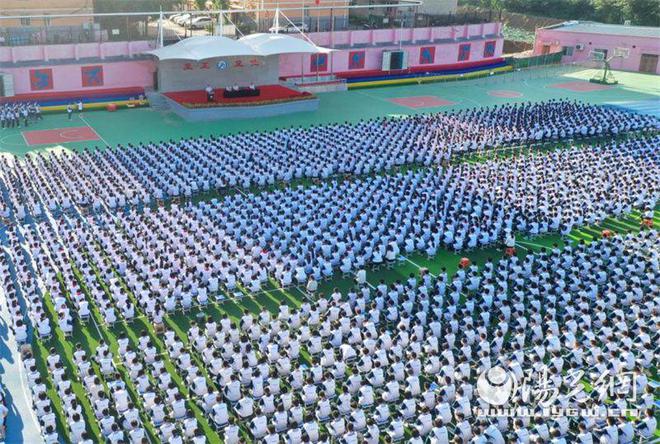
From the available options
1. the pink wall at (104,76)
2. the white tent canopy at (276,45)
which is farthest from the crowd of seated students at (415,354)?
the white tent canopy at (276,45)

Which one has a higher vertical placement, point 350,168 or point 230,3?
point 230,3

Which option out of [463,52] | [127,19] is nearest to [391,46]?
[463,52]

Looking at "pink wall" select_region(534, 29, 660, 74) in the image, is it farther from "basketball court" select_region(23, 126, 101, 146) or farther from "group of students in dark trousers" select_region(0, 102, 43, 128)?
"group of students in dark trousers" select_region(0, 102, 43, 128)

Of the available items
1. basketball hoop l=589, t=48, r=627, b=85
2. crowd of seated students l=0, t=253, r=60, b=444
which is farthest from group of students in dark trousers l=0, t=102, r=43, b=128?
basketball hoop l=589, t=48, r=627, b=85

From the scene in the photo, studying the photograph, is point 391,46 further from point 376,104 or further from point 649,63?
point 649,63

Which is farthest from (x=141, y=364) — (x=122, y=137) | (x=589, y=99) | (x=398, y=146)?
(x=589, y=99)

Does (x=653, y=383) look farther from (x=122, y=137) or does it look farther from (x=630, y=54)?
(x=630, y=54)
